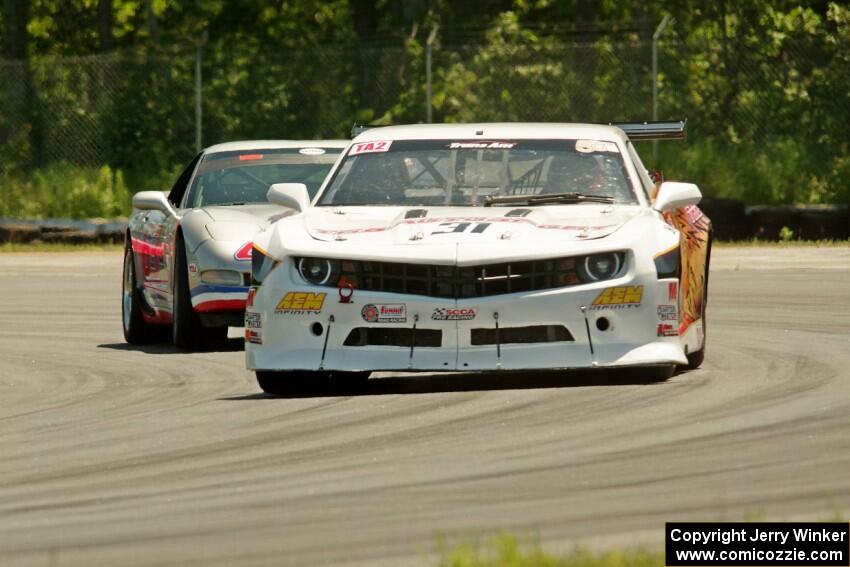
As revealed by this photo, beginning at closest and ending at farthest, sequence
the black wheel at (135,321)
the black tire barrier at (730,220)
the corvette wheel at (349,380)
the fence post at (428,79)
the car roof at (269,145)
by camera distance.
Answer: the corvette wheel at (349,380), the black wheel at (135,321), the car roof at (269,145), the black tire barrier at (730,220), the fence post at (428,79)

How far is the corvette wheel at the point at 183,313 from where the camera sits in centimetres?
1322

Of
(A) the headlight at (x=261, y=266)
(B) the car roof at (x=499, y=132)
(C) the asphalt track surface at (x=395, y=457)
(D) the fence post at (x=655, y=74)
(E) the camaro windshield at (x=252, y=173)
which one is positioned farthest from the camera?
(D) the fence post at (x=655, y=74)

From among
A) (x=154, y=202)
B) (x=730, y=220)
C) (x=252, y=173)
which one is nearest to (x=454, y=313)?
(x=154, y=202)

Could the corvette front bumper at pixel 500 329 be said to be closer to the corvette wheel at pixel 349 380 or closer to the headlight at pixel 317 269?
the headlight at pixel 317 269

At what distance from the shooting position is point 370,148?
456 inches

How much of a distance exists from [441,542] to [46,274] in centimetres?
1794

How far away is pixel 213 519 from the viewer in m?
6.55

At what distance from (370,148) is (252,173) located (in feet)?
10.6

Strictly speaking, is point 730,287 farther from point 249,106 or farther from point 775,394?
point 249,106

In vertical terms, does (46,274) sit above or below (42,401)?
below

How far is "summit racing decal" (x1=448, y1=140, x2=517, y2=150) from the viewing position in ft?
37.3

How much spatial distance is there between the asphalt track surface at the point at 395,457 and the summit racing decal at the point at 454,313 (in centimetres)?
40

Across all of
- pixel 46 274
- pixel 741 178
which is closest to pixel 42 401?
pixel 46 274

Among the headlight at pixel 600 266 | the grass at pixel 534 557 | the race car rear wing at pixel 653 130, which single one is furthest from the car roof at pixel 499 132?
the grass at pixel 534 557
